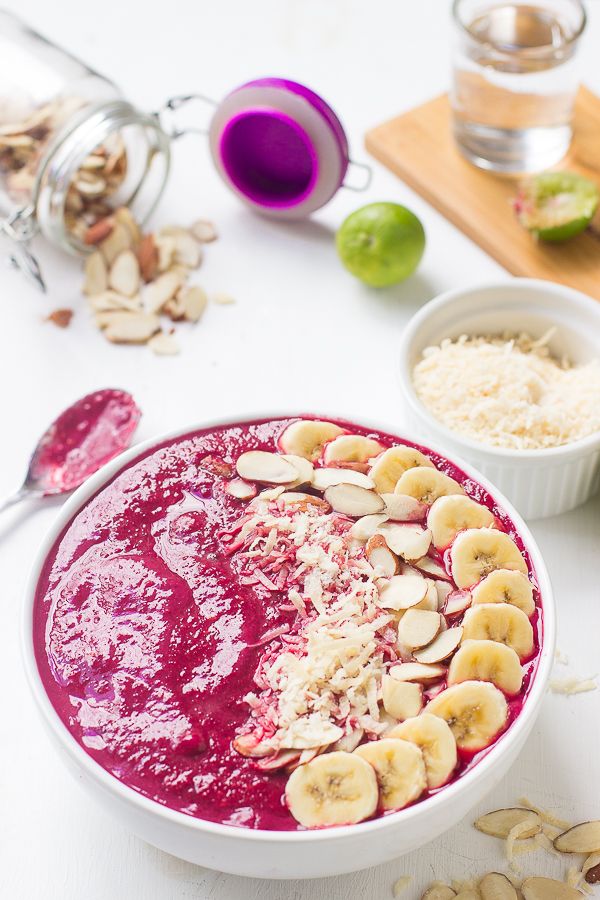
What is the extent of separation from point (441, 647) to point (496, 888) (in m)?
0.38

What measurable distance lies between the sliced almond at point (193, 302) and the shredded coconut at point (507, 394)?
59 centimetres

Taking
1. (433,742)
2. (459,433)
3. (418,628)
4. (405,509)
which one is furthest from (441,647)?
(459,433)

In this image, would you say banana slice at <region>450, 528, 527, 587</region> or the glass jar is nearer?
banana slice at <region>450, 528, 527, 587</region>

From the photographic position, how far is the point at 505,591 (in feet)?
5.27

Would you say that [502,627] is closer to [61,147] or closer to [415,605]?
[415,605]

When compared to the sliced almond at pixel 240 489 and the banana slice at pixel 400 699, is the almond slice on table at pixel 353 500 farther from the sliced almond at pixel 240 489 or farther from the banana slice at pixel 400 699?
the banana slice at pixel 400 699

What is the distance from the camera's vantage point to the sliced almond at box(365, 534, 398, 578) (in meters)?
1.65

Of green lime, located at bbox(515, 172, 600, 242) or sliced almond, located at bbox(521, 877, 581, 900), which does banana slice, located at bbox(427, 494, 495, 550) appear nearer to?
sliced almond, located at bbox(521, 877, 581, 900)

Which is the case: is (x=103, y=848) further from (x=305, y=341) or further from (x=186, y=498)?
(x=305, y=341)

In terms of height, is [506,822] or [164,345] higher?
[164,345]

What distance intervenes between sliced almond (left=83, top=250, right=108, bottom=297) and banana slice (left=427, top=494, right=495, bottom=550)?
1.19 meters

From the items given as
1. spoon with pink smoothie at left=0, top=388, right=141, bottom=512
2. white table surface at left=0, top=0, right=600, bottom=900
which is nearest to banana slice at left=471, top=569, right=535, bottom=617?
white table surface at left=0, top=0, right=600, bottom=900

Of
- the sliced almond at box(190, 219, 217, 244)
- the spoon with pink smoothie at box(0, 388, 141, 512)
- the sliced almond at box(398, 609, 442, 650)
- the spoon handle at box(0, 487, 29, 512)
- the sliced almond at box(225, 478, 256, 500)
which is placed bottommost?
the spoon handle at box(0, 487, 29, 512)

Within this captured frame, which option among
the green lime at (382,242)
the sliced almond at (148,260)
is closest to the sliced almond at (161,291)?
the sliced almond at (148,260)
